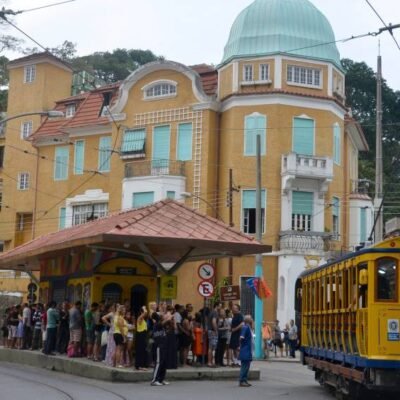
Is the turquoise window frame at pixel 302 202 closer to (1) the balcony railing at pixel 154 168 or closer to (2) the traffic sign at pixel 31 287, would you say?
(1) the balcony railing at pixel 154 168

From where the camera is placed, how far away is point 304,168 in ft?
136

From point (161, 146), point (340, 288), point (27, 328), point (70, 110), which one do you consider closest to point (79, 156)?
point (70, 110)

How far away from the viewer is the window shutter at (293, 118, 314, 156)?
42.0m

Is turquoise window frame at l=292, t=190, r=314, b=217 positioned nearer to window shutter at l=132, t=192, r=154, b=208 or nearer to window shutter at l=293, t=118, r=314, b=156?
window shutter at l=293, t=118, r=314, b=156

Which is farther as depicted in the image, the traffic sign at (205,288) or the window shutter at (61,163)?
the window shutter at (61,163)

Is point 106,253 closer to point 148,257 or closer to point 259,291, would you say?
point 148,257

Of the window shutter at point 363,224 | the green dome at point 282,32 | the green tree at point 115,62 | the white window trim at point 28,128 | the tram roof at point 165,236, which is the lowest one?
the tram roof at point 165,236

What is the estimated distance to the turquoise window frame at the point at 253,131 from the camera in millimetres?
41844

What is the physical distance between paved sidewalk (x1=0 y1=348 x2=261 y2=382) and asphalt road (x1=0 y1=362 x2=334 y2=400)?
286mm

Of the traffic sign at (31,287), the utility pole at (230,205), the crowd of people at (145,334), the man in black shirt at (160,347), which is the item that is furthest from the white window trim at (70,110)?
the man in black shirt at (160,347)

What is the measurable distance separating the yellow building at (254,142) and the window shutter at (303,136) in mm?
60

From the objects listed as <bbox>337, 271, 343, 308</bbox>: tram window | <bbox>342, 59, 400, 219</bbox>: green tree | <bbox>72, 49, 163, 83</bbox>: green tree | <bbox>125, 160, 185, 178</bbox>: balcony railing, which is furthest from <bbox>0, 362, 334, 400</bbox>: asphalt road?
<bbox>72, 49, 163, 83</bbox>: green tree

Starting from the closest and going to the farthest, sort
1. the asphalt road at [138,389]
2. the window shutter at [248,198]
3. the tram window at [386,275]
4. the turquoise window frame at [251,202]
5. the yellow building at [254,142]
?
the tram window at [386,275]
the asphalt road at [138,389]
the yellow building at [254,142]
the turquoise window frame at [251,202]
the window shutter at [248,198]

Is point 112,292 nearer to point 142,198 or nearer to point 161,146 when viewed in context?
point 142,198
